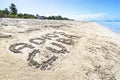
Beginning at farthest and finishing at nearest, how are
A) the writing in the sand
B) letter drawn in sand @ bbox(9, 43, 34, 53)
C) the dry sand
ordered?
letter drawn in sand @ bbox(9, 43, 34, 53) → the writing in the sand → the dry sand

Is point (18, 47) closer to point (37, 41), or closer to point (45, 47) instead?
point (45, 47)

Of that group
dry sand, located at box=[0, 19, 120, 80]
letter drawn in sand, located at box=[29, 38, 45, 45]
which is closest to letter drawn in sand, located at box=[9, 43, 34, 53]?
dry sand, located at box=[0, 19, 120, 80]

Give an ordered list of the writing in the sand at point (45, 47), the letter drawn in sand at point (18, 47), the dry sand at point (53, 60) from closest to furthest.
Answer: the dry sand at point (53, 60) → the writing in the sand at point (45, 47) → the letter drawn in sand at point (18, 47)

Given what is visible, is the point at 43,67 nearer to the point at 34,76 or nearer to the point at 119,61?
the point at 34,76

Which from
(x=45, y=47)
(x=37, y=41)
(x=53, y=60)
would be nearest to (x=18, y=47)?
(x=45, y=47)

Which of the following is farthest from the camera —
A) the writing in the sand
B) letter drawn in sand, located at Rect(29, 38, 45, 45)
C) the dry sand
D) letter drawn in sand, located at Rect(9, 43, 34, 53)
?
letter drawn in sand, located at Rect(29, 38, 45, 45)

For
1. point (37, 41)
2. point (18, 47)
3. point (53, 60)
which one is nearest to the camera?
point (53, 60)

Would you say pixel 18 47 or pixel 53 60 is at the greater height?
pixel 18 47

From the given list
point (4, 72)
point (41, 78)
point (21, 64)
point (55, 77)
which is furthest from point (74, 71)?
point (4, 72)

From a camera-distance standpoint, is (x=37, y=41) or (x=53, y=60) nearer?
(x=53, y=60)

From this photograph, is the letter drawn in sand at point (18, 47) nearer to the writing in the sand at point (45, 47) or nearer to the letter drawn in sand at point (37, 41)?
the writing in the sand at point (45, 47)

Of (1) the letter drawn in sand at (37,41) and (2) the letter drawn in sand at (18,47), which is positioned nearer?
(2) the letter drawn in sand at (18,47)

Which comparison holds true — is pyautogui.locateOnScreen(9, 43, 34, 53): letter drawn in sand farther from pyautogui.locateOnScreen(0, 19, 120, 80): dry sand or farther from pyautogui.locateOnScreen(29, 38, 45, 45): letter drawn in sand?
pyautogui.locateOnScreen(29, 38, 45, 45): letter drawn in sand

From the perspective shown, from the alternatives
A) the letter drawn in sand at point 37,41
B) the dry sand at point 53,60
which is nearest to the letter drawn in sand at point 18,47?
the dry sand at point 53,60
